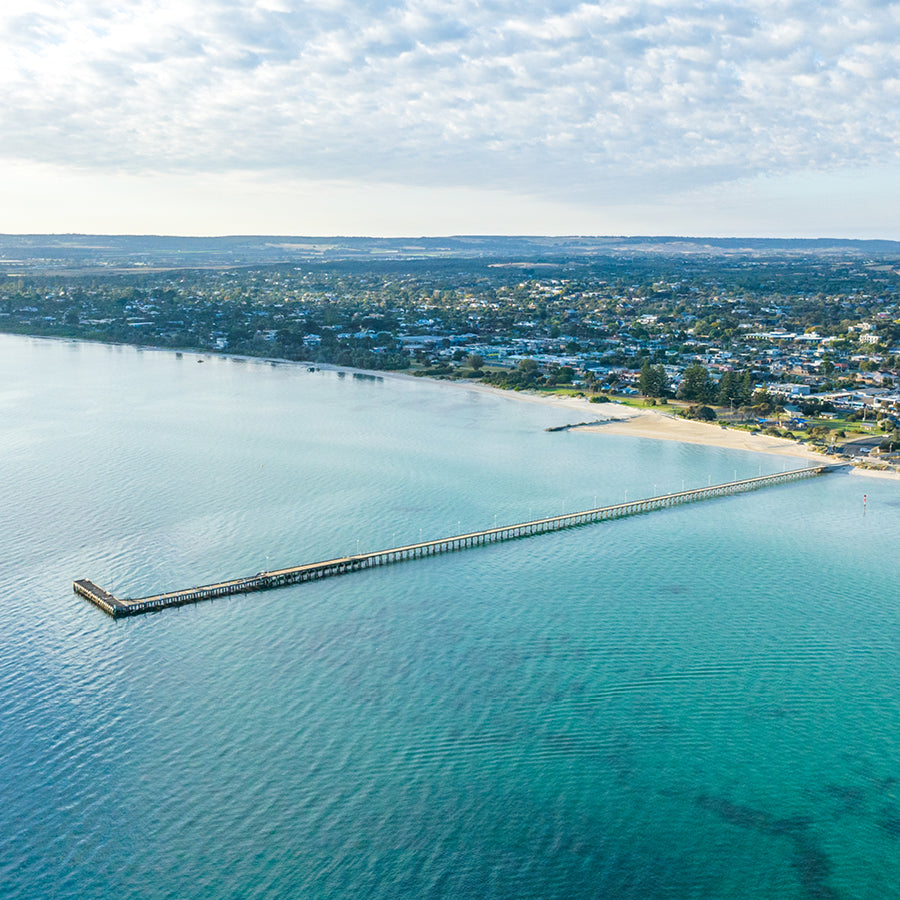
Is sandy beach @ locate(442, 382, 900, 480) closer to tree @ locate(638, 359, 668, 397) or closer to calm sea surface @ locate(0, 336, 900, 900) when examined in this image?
tree @ locate(638, 359, 668, 397)

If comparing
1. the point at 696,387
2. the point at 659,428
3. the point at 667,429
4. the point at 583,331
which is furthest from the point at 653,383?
the point at 583,331

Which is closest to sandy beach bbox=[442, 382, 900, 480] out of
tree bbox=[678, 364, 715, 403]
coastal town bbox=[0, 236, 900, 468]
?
coastal town bbox=[0, 236, 900, 468]

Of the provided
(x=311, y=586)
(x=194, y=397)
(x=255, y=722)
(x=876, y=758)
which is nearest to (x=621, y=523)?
(x=311, y=586)

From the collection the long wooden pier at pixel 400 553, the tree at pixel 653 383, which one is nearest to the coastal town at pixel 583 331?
the tree at pixel 653 383

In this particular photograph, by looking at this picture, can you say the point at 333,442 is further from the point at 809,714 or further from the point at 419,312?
the point at 419,312

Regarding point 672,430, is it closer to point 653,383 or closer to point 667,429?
point 667,429
